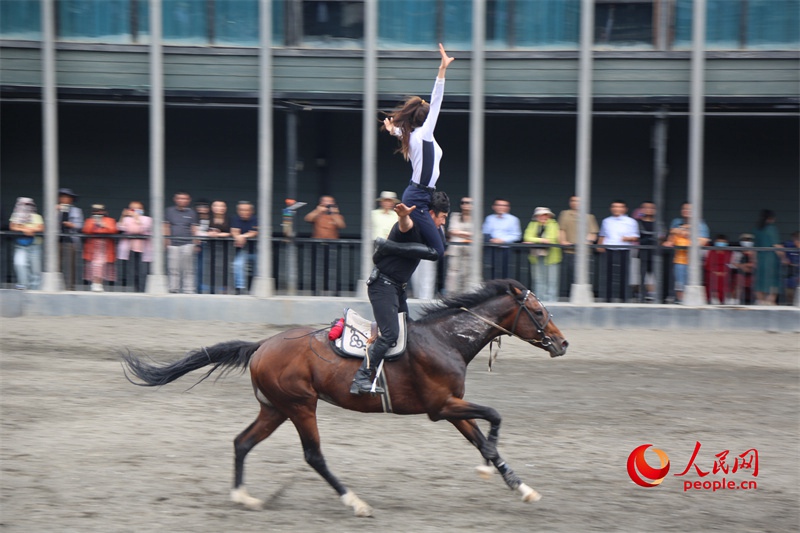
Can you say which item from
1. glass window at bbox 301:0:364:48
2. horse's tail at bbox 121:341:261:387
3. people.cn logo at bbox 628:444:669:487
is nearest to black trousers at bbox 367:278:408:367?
horse's tail at bbox 121:341:261:387

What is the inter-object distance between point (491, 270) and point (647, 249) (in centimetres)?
262

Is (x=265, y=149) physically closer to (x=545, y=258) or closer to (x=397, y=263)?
(x=545, y=258)

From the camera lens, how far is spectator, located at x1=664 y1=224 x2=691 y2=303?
15.8 m

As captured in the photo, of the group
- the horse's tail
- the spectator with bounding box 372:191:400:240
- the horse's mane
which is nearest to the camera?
the horse's tail

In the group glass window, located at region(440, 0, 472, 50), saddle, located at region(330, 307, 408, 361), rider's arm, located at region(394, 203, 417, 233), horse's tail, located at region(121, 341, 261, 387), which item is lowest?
horse's tail, located at region(121, 341, 261, 387)

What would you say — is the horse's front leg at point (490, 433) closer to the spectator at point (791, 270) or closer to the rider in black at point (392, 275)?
the rider in black at point (392, 275)

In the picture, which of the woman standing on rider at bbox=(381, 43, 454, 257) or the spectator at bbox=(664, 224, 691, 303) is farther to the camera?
the spectator at bbox=(664, 224, 691, 303)

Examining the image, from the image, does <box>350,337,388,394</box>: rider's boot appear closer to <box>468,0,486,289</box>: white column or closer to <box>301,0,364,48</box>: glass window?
<box>468,0,486,289</box>: white column

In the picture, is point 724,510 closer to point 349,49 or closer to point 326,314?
point 326,314

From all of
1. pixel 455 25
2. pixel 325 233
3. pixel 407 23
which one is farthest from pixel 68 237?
pixel 455 25

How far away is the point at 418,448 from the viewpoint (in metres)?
8.91

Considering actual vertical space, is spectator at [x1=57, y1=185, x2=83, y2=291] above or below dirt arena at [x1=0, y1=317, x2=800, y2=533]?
above

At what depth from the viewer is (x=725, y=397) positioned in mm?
11305

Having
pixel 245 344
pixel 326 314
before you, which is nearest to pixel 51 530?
pixel 245 344
